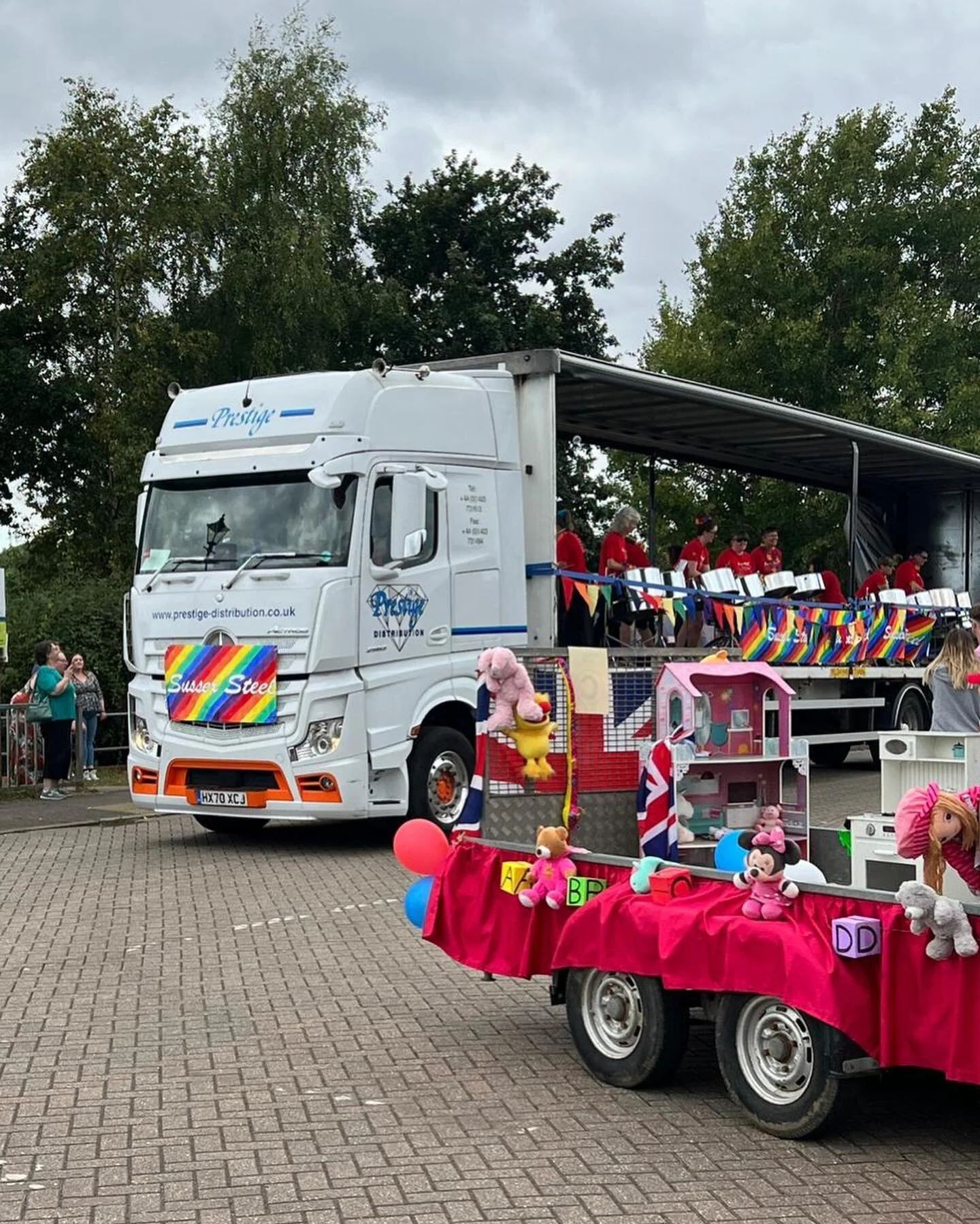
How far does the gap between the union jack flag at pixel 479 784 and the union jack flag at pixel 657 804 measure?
37.1 inches

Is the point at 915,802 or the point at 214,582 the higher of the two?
the point at 214,582

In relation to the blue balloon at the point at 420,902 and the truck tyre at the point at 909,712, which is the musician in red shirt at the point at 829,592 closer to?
the truck tyre at the point at 909,712

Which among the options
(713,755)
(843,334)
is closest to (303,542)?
(713,755)

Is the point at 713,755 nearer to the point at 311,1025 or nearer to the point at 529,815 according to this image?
the point at 529,815

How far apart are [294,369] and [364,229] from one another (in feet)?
22.8

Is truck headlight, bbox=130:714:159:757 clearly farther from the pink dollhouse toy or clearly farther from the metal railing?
the pink dollhouse toy

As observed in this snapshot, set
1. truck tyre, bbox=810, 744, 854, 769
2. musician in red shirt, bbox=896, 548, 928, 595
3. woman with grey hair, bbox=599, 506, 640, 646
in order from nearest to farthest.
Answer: woman with grey hair, bbox=599, 506, 640, 646 < truck tyre, bbox=810, 744, 854, 769 < musician in red shirt, bbox=896, 548, 928, 595

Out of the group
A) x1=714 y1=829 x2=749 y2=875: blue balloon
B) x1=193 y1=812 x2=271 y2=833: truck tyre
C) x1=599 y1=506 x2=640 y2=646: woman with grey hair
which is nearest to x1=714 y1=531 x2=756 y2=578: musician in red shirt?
x1=599 y1=506 x2=640 y2=646: woman with grey hair

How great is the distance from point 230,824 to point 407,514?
3.89m

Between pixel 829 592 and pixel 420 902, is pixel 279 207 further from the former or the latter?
pixel 420 902

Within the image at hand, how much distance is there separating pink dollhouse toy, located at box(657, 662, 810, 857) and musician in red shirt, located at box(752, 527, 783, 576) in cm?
1005

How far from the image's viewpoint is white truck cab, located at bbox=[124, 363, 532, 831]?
42.2 feet

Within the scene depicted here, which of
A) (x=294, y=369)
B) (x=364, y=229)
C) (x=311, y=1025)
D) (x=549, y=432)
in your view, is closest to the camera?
(x=311, y=1025)

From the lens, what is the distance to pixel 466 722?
14.1m
